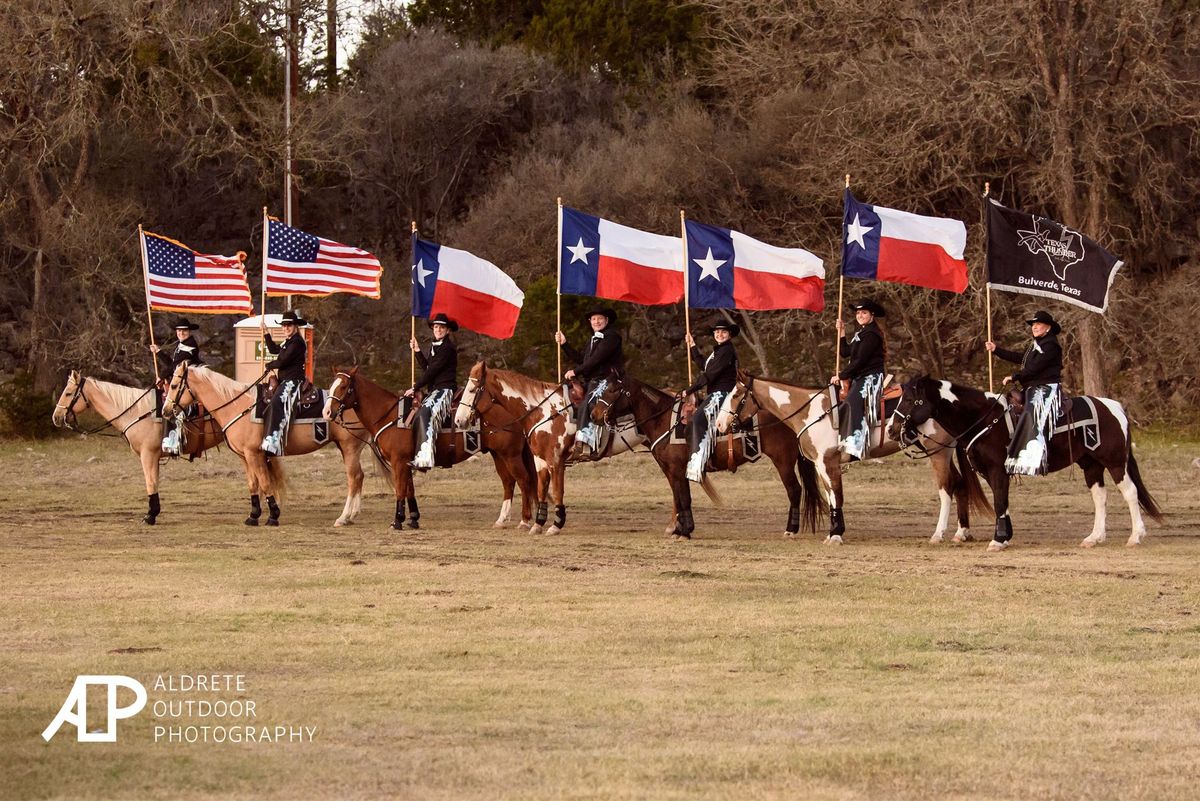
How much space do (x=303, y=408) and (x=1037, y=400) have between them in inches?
341

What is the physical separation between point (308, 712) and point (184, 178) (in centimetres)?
4168

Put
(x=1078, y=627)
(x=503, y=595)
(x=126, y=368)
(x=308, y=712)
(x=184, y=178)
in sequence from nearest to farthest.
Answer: (x=308, y=712), (x=1078, y=627), (x=503, y=595), (x=126, y=368), (x=184, y=178)

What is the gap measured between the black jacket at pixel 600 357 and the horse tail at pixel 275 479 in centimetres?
409

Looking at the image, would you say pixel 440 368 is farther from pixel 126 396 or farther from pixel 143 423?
pixel 126 396

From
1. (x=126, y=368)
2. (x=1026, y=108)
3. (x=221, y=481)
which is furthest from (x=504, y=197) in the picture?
(x=221, y=481)

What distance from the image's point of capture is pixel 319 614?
558 inches

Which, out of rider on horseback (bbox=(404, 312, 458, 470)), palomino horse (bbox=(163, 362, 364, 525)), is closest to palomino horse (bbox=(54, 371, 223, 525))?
palomino horse (bbox=(163, 362, 364, 525))

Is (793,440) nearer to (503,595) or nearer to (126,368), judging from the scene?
(503,595)

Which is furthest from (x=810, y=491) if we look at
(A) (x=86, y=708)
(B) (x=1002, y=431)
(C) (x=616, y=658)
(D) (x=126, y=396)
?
(A) (x=86, y=708)

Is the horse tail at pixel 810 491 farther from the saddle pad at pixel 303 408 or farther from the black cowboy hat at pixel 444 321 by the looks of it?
the saddle pad at pixel 303 408

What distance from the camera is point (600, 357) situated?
824 inches

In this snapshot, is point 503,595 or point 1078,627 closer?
point 1078,627

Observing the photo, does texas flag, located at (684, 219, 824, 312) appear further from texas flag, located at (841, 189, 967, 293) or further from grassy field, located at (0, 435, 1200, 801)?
grassy field, located at (0, 435, 1200, 801)

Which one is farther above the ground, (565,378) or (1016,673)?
(565,378)
